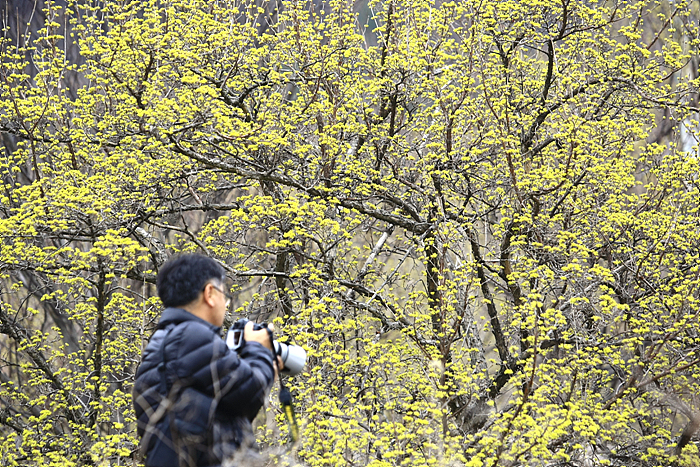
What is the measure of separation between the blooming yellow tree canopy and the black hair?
2.76 m

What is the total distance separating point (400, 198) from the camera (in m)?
7.02

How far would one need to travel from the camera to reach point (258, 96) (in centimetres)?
764

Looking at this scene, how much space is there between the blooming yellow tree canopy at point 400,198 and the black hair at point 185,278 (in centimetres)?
276

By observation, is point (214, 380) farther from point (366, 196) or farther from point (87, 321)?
point (87, 321)

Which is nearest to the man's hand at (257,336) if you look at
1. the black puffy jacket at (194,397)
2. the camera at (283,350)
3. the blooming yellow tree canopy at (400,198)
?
the camera at (283,350)

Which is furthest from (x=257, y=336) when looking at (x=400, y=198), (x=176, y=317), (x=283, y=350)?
(x=400, y=198)

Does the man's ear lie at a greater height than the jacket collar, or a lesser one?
greater

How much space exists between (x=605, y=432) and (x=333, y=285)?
245cm

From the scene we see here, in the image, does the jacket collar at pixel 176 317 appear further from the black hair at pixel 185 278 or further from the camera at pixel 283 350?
the camera at pixel 283 350

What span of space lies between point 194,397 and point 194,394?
1cm

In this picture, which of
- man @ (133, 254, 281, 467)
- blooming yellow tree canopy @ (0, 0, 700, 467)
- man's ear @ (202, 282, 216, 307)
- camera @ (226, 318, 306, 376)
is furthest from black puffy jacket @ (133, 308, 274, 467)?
blooming yellow tree canopy @ (0, 0, 700, 467)

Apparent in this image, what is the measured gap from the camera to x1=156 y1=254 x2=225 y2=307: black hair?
246 centimetres

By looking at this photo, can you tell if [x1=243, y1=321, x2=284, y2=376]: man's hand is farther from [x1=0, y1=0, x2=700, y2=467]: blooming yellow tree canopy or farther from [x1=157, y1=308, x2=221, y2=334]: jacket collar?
[x1=0, y1=0, x2=700, y2=467]: blooming yellow tree canopy

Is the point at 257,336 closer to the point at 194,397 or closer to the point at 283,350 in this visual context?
the point at 283,350
